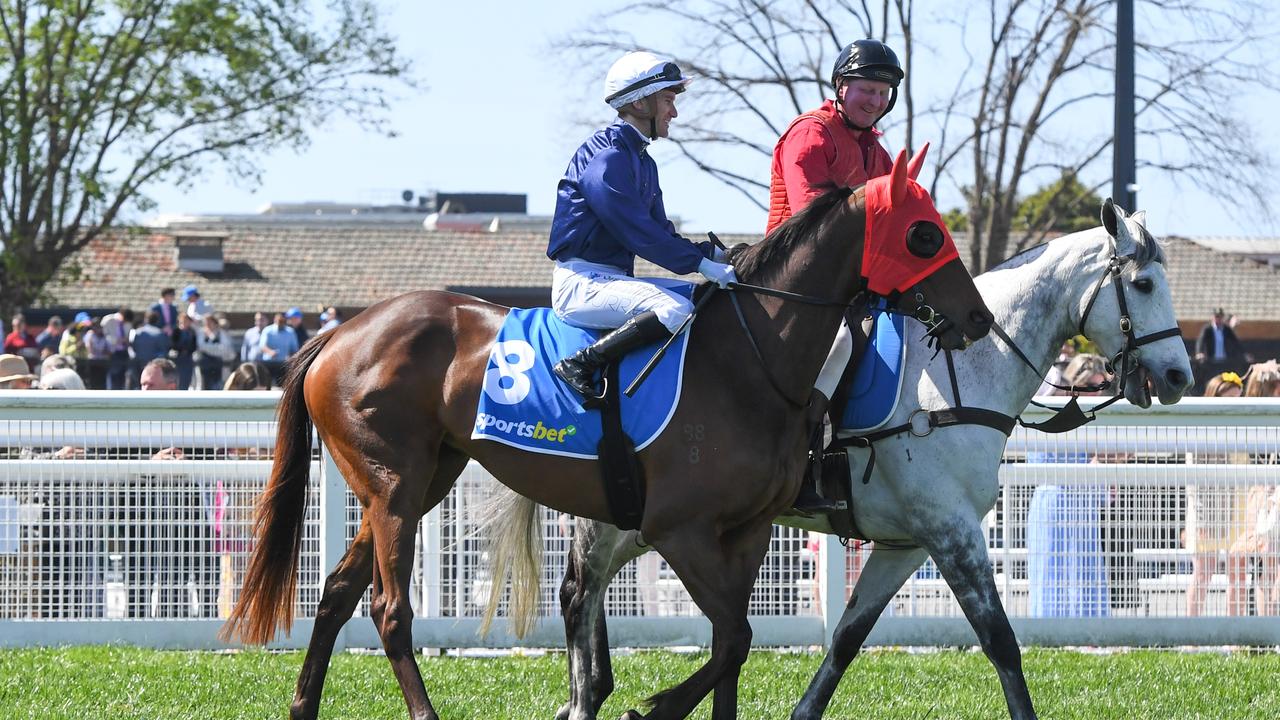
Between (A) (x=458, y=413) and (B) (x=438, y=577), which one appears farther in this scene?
(B) (x=438, y=577)

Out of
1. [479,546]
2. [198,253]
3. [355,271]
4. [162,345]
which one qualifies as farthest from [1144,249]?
[198,253]

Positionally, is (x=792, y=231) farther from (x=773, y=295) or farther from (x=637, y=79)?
(x=637, y=79)

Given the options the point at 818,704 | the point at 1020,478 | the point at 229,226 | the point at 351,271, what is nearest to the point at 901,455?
the point at 818,704

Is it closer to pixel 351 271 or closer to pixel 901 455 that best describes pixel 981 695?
pixel 901 455

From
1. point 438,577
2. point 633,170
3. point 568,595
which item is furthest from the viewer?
point 438,577

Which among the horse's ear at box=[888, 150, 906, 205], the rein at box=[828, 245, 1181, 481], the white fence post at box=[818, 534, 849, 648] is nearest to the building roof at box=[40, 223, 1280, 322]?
the white fence post at box=[818, 534, 849, 648]

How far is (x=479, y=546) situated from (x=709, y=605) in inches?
115

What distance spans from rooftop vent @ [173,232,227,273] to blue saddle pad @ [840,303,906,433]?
3298 centimetres

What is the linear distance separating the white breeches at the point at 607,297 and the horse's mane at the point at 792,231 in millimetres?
241

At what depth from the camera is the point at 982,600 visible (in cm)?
535

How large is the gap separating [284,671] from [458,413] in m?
2.08

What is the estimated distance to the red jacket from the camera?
225 inches

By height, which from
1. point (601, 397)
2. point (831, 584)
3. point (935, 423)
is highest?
point (601, 397)

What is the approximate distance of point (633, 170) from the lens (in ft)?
16.8
